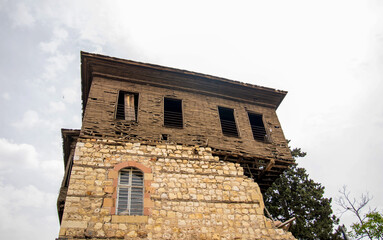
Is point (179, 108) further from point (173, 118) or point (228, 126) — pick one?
point (228, 126)

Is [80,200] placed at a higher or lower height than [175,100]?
lower

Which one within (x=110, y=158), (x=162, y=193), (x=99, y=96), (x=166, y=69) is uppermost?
(x=166, y=69)

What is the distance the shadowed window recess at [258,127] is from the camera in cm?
1266

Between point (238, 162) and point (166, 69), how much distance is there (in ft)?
16.6

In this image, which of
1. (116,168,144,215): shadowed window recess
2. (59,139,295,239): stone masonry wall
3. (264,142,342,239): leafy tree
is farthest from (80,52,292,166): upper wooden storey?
(264,142,342,239): leafy tree

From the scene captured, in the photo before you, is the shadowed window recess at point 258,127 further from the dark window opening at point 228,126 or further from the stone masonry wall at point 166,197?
the stone masonry wall at point 166,197

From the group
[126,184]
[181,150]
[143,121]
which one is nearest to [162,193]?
[126,184]

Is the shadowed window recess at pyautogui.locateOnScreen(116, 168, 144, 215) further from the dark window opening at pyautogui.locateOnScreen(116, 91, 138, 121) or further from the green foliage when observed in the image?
the green foliage

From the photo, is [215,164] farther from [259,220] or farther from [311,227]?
[311,227]

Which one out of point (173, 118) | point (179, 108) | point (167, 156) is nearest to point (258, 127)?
point (179, 108)

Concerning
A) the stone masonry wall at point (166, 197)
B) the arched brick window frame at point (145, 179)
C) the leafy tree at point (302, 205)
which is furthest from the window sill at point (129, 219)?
the leafy tree at point (302, 205)

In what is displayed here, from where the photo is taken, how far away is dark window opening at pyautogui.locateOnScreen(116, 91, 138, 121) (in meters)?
10.9

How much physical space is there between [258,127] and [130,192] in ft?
22.2

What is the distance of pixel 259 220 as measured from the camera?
9062mm
